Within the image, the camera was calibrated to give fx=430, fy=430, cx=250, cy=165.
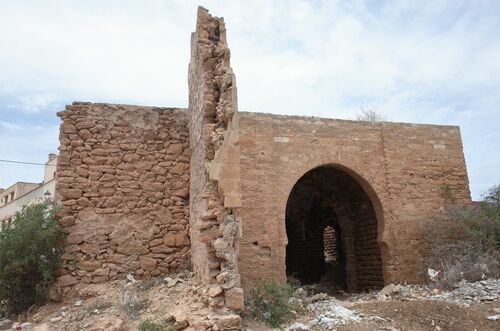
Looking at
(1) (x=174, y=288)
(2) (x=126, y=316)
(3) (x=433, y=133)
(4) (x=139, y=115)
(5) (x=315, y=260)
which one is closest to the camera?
(2) (x=126, y=316)

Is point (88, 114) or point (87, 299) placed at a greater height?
point (88, 114)

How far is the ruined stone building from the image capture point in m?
5.84

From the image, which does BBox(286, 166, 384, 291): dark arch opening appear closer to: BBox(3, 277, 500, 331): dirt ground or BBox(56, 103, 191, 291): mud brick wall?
BBox(3, 277, 500, 331): dirt ground

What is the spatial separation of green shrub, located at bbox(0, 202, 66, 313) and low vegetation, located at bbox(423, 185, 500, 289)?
714 cm

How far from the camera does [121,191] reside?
7316 millimetres

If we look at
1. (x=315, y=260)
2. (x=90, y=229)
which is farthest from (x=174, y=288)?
(x=315, y=260)

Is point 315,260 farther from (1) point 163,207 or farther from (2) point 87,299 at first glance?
(2) point 87,299

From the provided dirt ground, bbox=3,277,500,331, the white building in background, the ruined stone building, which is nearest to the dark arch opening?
the ruined stone building

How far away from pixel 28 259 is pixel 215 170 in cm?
326

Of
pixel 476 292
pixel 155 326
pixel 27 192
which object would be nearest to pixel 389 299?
pixel 476 292

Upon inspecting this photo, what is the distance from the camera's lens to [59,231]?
22.3 feet

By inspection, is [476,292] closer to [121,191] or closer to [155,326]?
[155,326]

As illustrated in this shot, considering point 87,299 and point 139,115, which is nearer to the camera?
point 87,299

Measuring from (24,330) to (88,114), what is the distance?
11.6 ft
